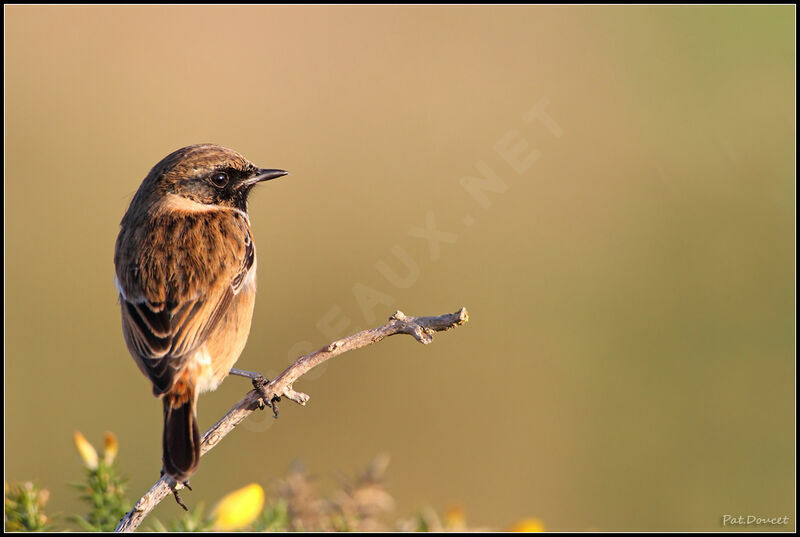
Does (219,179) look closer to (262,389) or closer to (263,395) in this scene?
(262,389)

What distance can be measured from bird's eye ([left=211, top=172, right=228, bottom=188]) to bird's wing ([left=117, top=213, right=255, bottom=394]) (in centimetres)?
48

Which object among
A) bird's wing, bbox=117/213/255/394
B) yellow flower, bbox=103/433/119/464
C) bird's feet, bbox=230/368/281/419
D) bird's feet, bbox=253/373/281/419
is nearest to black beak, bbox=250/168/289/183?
bird's wing, bbox=117/213/255/394

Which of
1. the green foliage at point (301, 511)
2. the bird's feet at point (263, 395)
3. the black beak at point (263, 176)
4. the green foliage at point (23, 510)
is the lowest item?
the green foliage at point (301, 511)

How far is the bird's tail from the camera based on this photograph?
3365 mm

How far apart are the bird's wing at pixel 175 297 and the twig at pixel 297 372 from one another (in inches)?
22.7

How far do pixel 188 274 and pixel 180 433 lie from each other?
3.38 ft

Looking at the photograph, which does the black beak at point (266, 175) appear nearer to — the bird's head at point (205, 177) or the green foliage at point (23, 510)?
the bird's head at point (205, 177)

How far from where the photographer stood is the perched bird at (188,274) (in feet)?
13.4

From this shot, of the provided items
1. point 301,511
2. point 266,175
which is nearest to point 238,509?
point 301,511

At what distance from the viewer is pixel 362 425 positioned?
24.5ft

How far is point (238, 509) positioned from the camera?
10.0ft

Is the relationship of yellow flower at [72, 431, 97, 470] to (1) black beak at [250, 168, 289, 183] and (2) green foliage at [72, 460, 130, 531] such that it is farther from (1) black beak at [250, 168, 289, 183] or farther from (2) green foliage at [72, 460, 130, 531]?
(1) black beak at [250, 168, 289, 183]

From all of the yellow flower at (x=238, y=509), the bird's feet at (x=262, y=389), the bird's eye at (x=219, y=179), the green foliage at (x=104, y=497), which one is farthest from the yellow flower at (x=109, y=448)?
the bird's eye at (x=219, y=179)

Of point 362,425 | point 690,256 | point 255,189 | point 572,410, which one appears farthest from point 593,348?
point 255,189
